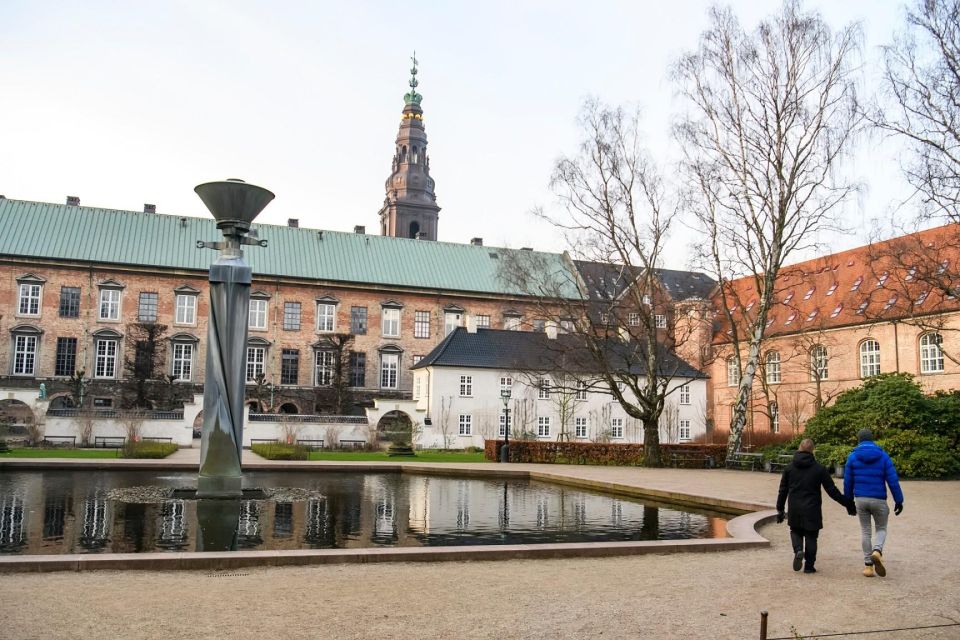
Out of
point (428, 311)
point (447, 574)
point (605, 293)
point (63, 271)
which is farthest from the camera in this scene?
point (428, 311)

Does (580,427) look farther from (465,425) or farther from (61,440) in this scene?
(61,440)

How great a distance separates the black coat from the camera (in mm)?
9469

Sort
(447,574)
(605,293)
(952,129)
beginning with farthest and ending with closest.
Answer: (605,293) < (952,129) < (447,574)

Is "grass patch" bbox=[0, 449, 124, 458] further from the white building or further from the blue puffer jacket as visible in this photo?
the blue puffer jacket

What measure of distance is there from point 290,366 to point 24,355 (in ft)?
52.4

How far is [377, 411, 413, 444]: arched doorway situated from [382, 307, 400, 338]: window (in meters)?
13.5

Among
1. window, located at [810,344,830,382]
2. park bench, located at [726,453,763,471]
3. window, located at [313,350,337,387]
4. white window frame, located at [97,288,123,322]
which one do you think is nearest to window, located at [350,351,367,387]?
window, located at [313,350,337,387]

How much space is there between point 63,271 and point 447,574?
5096cm

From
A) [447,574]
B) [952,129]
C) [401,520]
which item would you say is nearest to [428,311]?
[952,129]

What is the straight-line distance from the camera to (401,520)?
555 inches

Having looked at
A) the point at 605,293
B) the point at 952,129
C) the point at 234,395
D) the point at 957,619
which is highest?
the point at 952,129

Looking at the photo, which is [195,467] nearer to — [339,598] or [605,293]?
[605,293]

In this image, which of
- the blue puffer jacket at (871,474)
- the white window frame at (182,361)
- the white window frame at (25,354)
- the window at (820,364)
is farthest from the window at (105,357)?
the blue puffer jacket at (871,474)

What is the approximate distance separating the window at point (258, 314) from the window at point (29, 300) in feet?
42.0
